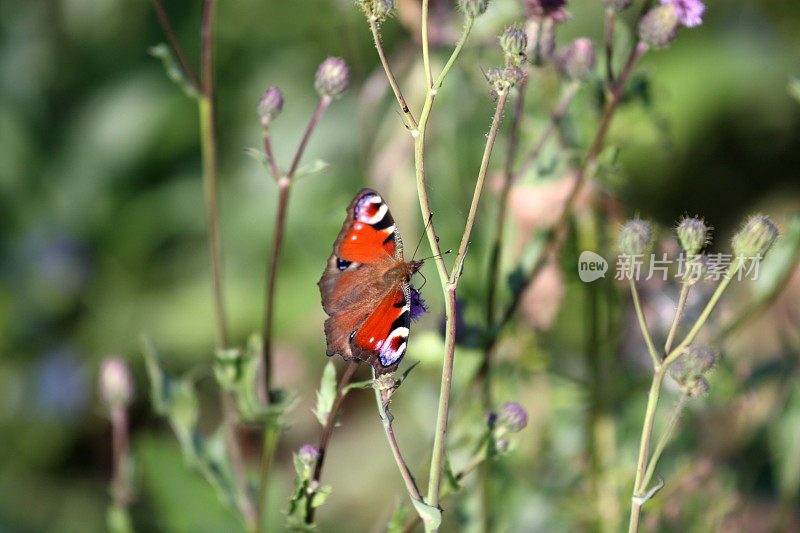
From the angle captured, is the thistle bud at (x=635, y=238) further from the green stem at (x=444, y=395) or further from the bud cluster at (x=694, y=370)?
the green stem at (x=444, y=395)

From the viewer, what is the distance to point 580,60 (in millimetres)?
1479

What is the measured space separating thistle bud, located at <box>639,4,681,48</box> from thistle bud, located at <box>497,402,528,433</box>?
0.67 metres

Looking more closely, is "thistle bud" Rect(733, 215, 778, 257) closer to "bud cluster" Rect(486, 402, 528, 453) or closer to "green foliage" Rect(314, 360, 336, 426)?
"bud cluster" Rect(486, 402, 528, 453)

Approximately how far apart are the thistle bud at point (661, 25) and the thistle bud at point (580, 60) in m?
0.11

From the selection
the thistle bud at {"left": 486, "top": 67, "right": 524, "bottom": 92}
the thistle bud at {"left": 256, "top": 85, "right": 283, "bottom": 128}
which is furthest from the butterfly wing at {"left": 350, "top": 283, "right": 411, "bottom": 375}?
the thistle bud at {"left": 256, "top": 85, "right": 283, "bottom": 128}

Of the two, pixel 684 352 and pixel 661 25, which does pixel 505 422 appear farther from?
pixel 661 25

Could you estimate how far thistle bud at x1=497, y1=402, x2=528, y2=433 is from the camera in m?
1.29

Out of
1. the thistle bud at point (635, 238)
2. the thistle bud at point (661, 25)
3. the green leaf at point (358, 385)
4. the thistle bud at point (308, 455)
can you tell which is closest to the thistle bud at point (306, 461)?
the thistle bud at point (308, 455)

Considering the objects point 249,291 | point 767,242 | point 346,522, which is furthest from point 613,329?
point 249,291

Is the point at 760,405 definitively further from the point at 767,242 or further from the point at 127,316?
the point at 127,316

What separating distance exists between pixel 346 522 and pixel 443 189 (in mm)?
1270

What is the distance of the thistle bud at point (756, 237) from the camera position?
117 cm

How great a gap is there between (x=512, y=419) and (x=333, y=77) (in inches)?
26.0

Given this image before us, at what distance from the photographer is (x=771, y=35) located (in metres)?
3.49
